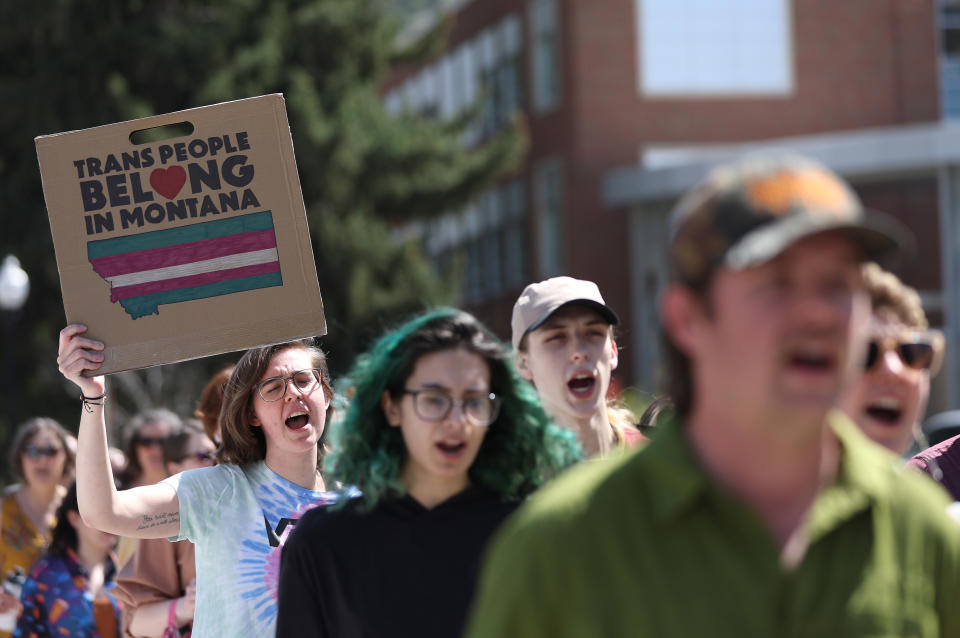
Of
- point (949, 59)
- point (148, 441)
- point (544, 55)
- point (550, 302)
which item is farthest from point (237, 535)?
point (949, 59)

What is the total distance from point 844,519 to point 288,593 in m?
1.55

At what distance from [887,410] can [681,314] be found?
1.80 metres

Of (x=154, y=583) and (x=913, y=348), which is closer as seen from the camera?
(x=913, y=348)

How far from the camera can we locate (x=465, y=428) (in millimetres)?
3359

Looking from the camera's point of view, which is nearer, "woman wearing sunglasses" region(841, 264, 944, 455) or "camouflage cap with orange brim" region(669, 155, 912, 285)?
"camouflage cap with orange brim" region(669, 155, 912, 285)

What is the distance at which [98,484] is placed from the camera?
4.45 meters

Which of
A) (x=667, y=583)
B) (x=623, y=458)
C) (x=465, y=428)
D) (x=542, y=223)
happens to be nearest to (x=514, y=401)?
(x=465, y=428)

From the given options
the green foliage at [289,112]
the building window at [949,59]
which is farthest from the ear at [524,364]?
the building window at [949,59]

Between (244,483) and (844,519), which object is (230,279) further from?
(844,519)

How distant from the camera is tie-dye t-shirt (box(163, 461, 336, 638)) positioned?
4453mm

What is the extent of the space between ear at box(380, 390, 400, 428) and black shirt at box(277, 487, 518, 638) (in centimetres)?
19

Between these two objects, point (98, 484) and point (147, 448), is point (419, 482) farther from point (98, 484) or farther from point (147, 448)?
point (147, 448)

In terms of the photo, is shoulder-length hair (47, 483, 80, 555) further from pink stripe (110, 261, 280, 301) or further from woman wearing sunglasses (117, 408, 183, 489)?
pink stripe (110, 261, 280, 301)

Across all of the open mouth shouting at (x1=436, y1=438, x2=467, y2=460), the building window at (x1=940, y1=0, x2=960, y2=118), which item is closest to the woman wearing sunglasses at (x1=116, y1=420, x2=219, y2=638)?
the open mouth shouting at (x1=436, y1=438, x2=467, y2=460)
